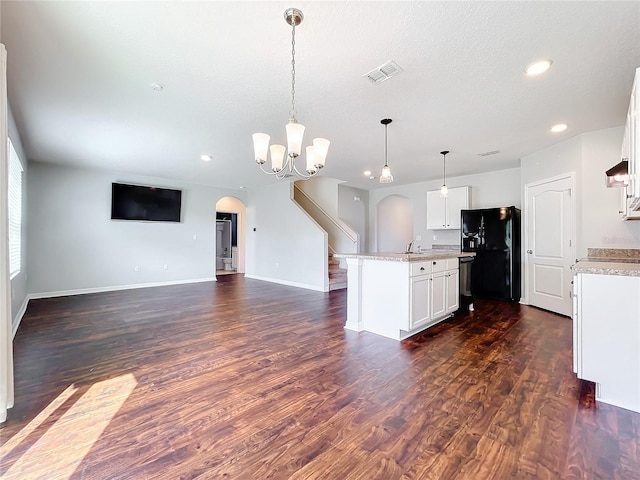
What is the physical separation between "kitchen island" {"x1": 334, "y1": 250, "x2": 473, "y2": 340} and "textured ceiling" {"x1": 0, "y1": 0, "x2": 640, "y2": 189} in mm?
1679

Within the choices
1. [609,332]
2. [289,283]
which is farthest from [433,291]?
[289,283]

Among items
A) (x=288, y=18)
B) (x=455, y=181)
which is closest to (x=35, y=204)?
(x=288, y=18)

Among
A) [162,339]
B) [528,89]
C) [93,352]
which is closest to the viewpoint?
[528,89]

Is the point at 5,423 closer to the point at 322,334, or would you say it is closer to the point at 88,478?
the point at 88,478

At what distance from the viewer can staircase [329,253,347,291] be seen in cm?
657

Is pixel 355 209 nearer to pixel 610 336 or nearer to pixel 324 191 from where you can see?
pixel 324 191

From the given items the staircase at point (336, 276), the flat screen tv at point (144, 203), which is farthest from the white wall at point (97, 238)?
the staircase at point (336, 276)

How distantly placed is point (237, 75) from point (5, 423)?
291 cm

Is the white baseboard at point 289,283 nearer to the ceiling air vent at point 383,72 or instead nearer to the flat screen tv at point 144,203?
the flat screen tv at point 144,203

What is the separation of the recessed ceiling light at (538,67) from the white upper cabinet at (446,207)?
3987 millimetres

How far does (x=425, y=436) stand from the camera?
1.65 m

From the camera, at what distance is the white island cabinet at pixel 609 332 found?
198 cm

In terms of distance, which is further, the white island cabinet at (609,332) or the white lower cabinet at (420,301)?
the white lower cabinet at (420,301)

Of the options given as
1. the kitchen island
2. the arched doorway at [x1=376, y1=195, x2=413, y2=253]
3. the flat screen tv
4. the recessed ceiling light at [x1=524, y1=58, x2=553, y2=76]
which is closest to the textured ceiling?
the recessed ceiling light at [x1=524, y1=58, x2=553, y2=76]
